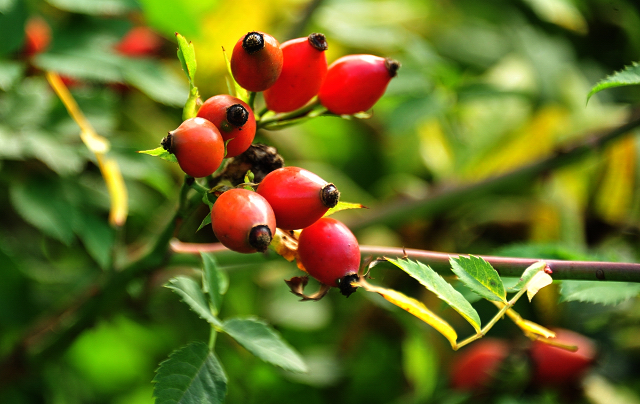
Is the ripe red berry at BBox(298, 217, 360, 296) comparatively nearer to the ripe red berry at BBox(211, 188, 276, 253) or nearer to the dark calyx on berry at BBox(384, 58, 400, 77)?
the ripe red berry at BBox(211, 188, 276, 253)

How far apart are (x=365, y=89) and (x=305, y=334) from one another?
1.23m

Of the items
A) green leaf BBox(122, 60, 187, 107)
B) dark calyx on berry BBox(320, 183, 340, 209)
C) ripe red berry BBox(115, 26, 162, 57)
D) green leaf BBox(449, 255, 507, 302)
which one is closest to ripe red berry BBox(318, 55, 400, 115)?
dark calyx on berry BBox(320, 183, 340, 209)

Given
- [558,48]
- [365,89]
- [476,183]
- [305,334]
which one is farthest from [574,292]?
[558,48]

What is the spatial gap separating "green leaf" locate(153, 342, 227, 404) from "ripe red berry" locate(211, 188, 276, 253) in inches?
9.9

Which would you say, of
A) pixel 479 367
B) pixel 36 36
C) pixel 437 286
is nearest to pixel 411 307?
pixel 437 286

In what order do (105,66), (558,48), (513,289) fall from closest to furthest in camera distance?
(513,289)
(105,66)
(558,48)

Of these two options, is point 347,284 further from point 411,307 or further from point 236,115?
point 236,115

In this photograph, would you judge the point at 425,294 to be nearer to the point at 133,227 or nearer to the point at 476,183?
the point at 476,183

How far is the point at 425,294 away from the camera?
6.65ft

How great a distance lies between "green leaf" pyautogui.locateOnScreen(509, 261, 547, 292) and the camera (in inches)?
30.4

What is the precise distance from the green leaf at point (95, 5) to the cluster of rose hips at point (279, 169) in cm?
81

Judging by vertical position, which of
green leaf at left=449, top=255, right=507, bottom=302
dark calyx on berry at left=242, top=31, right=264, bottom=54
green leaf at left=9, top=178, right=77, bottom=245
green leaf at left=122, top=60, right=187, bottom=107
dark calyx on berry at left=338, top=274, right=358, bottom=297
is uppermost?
dark calyx on berry at left=242, top=31, right=264, bottom=54

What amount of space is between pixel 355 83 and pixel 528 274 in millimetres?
423

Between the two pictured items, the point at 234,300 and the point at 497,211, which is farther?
the point at 497,211
